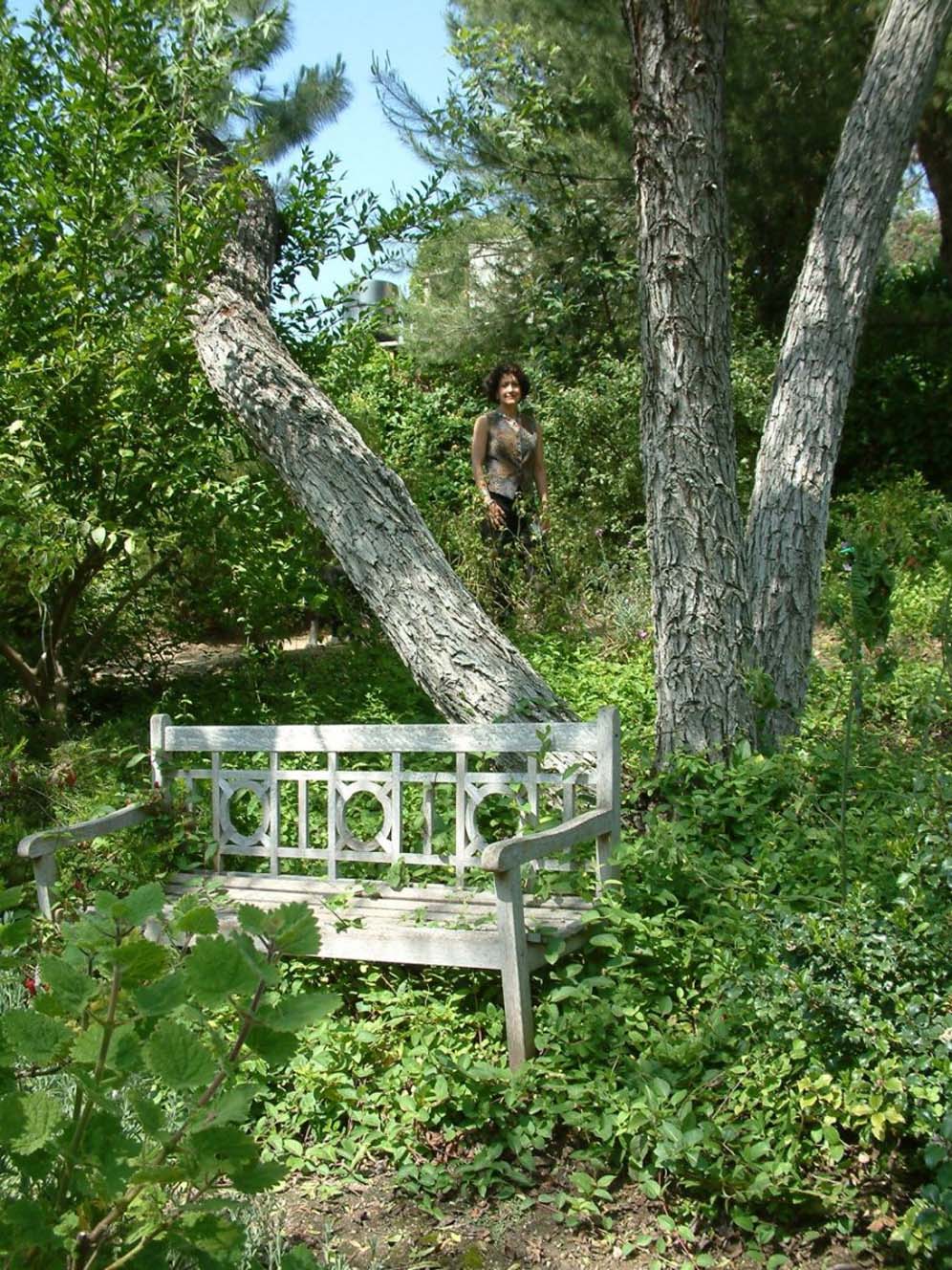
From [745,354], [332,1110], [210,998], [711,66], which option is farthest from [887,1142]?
[745,354]

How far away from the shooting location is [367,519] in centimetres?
528

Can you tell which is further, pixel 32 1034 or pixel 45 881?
pixel 45 881

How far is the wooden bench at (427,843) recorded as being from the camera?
3537 millimetres

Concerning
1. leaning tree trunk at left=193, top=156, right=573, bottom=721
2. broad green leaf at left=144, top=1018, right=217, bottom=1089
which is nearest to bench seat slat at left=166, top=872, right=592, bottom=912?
leaning tree trunk at left=193, top=156, right=573, bottom=721

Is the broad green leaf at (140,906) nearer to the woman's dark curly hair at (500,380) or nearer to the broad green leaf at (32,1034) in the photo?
the broad green leaf at (32,1034)

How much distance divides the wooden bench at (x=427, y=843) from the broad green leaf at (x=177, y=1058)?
7.13 feet

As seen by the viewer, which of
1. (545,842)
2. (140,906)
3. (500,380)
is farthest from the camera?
(500,380)

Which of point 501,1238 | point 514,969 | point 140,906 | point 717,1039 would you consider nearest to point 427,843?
point 514,969

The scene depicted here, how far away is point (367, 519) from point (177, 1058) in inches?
164

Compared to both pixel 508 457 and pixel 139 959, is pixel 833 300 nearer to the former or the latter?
pixel 508 457

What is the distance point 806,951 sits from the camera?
3.01 m

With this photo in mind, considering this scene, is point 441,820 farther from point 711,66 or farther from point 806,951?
point 711,66

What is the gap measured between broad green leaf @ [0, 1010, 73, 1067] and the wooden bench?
2.11 metres

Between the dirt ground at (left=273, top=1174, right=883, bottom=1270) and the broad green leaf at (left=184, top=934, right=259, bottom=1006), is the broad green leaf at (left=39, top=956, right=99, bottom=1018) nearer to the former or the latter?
the broad green leaf at (left=184, top=934, right=259, bottom=1006)
